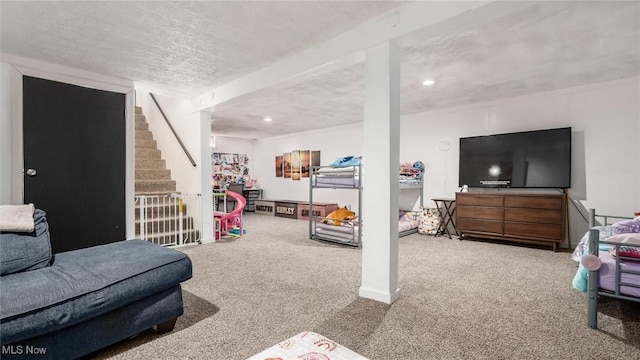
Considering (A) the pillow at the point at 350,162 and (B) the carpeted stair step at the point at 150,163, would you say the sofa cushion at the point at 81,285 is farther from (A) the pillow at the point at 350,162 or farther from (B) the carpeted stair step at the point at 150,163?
(B) the carpeted stair step at the point at 150,163

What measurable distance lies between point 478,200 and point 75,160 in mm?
5424

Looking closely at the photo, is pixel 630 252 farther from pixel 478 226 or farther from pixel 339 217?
pixel 339 217

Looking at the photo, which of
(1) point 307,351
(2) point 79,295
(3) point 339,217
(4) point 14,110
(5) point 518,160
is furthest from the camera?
(3) point 339,217

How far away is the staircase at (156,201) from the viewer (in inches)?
177

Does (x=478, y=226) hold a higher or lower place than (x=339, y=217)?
lower

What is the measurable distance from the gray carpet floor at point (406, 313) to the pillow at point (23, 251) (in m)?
0.66

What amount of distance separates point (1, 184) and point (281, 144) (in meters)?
6.07

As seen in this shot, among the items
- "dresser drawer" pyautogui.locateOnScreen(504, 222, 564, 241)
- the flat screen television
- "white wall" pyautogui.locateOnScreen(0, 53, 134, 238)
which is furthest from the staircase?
"dresser drawer" pyautogui.locateOnScreen(504, 222, 564, 241)

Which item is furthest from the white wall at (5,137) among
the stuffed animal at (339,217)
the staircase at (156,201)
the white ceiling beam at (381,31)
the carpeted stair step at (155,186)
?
the stuffed animal at (339,217)

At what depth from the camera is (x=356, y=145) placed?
6.94m

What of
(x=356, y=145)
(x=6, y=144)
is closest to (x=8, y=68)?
(x=6, y=144)

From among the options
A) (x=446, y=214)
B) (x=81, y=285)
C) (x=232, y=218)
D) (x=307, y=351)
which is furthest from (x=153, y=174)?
(x=446, y=214)

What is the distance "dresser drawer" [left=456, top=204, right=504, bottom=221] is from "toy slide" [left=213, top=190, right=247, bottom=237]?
3.56m

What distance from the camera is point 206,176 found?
4836 millimetres
